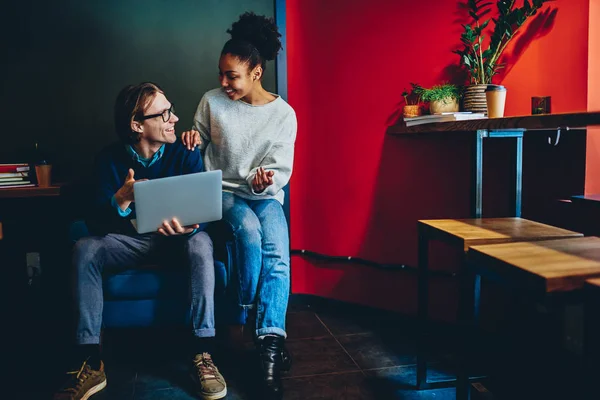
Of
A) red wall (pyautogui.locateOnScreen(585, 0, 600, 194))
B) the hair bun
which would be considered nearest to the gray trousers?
the hair bun

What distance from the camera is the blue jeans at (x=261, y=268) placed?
2.11 m

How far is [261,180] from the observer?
2.19 meters

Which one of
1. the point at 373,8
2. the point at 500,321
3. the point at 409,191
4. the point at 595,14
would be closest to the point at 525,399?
the point at 500,321

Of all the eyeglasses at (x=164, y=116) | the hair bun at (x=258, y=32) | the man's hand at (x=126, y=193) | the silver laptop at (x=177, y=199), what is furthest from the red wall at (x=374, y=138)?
the man's hand at (x=126, y=193)

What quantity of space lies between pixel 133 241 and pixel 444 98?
138 centimetres

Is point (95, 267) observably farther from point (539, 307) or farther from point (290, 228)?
point (539, 307)

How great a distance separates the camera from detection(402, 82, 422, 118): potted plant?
2.41 m

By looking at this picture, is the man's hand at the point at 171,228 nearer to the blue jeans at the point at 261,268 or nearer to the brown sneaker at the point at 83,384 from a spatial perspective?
the blue jeans at the point at 261,268

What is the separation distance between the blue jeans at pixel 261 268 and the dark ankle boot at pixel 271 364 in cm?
4

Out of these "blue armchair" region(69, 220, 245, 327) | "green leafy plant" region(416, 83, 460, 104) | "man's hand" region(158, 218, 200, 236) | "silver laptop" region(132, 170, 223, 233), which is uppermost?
"green leafy plant" region(416, 83, 460, 104)

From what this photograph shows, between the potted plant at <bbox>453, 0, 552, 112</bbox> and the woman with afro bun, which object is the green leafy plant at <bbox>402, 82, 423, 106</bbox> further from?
the woman with afro bun

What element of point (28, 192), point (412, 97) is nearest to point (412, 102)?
point (412, 97)

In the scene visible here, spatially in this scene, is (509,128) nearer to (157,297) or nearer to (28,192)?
(157,297)

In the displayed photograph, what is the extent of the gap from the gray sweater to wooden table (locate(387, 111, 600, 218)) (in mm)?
558
